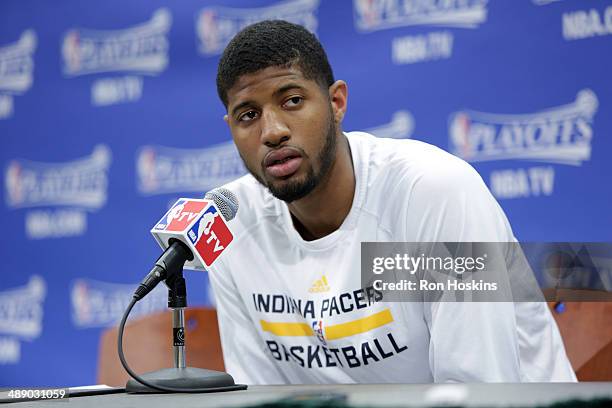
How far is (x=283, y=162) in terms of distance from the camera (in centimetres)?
162

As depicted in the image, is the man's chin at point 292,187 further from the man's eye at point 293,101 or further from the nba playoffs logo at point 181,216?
the nba playoffs logo at point 181,216

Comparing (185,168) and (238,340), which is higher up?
(185,168)

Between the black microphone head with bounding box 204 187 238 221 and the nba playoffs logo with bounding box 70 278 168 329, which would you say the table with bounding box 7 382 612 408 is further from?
the nba playoffs logo with bounding box 70 278 168 329

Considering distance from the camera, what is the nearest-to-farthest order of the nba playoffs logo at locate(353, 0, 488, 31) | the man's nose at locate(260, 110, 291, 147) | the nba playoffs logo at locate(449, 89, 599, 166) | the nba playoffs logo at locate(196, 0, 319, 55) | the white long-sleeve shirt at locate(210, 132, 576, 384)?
the white long-sleeve shirt at locate(210, 132, 576, 384), the man's nose at locate(260, 110, 291, 147), the nba playoffs logo at locate(449, 89, 599, 166), the nba playoffs logo at locate(353, 0, 488, 31), the nba playoffs logo at locate(196, 0, 319, 55)

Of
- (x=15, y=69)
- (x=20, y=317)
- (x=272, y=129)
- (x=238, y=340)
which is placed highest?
(x=15, y=69)

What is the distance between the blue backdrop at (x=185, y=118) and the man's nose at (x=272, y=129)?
89 centimetres

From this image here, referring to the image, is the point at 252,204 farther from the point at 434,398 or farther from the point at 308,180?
the point at 434,398

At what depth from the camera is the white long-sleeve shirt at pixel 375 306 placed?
144cm

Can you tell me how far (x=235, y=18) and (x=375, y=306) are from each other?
5.08 feet

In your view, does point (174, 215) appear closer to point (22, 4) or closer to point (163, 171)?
point (163, 171)

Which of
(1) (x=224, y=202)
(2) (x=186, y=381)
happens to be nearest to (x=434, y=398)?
(2) (x=186, y=381)

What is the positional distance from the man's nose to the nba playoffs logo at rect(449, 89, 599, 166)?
878 millimetres

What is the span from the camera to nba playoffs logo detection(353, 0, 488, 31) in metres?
2.32

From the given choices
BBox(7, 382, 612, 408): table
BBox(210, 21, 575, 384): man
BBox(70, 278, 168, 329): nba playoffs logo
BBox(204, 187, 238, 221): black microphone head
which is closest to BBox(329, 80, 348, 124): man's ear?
BBox(210, 21, 575, 384): man
